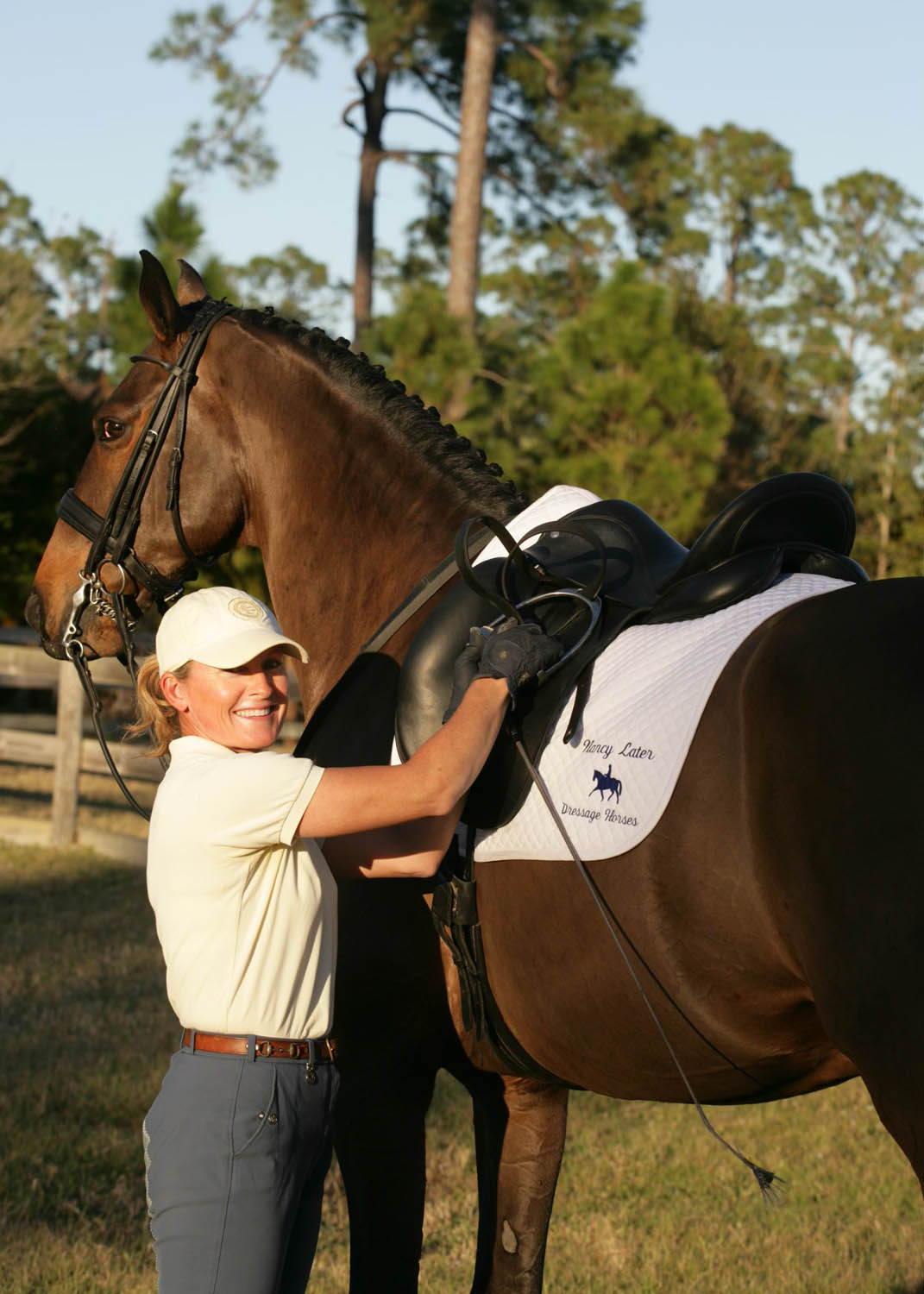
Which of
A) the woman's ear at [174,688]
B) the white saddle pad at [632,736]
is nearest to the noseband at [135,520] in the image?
the woman's ear at [174,688]

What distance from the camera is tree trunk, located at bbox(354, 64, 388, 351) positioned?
16.1 metres

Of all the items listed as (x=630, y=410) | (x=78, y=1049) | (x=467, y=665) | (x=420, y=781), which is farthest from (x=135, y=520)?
(x=630, y=410)

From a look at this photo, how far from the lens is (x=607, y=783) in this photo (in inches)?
80.3

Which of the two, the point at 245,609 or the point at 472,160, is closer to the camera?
the point at 245,609

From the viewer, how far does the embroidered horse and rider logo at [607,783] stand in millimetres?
2014

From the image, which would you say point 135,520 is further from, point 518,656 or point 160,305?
point 518,656

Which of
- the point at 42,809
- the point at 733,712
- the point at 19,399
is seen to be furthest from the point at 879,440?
the point at 733,712

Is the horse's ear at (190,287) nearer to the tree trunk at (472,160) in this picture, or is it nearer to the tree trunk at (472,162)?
the tree trunk at (472,162)

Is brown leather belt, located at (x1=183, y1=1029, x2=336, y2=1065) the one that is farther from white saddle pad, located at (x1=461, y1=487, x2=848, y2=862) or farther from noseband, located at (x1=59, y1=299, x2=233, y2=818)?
noseband, located at (x1=59, y1=299, x2=233, y2=818)

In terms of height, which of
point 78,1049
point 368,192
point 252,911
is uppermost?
point 368,192

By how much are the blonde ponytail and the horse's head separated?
98cm

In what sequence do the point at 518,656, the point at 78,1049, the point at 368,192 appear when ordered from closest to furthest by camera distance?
1. the point at 518,656
2. the point at 78,1049
3. the point at 368,192

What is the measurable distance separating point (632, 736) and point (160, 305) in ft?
6.17

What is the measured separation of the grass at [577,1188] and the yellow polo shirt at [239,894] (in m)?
1.71
